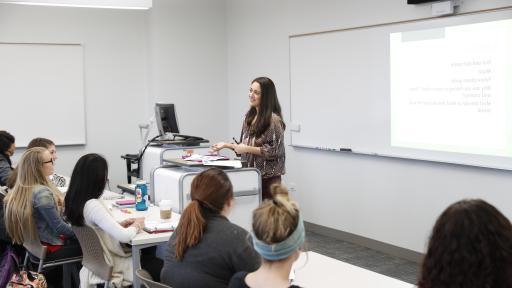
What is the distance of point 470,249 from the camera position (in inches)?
58.5

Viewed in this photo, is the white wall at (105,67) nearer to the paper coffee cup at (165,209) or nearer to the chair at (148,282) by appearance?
the paper coffee cup at (165,209)

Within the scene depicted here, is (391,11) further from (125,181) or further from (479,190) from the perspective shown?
(125,181)

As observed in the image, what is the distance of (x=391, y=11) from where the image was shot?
5.41 metres

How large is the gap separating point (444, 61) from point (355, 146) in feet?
4.27

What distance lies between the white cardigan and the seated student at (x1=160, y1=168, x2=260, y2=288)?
92 centimetres

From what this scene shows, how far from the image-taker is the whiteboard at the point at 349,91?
17.4 feet

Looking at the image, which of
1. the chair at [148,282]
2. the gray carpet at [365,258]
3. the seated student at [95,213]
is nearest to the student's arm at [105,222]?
the seated student at [95,213]

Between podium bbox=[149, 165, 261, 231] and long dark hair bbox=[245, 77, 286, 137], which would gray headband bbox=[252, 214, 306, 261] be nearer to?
podium bbox=[149, 165, 261, 231]

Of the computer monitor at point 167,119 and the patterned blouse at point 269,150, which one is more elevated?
the computer monitor at point 167,119

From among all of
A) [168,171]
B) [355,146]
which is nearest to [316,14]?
[355,146]

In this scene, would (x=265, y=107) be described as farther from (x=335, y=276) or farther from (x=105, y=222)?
(x=335, y=276)

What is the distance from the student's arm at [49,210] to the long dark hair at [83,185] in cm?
22

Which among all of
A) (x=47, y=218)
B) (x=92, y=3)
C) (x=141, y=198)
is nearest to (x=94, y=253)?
(x=47, y=218)

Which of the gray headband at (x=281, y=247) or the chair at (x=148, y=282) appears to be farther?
the chair at (x=148, y=282)
